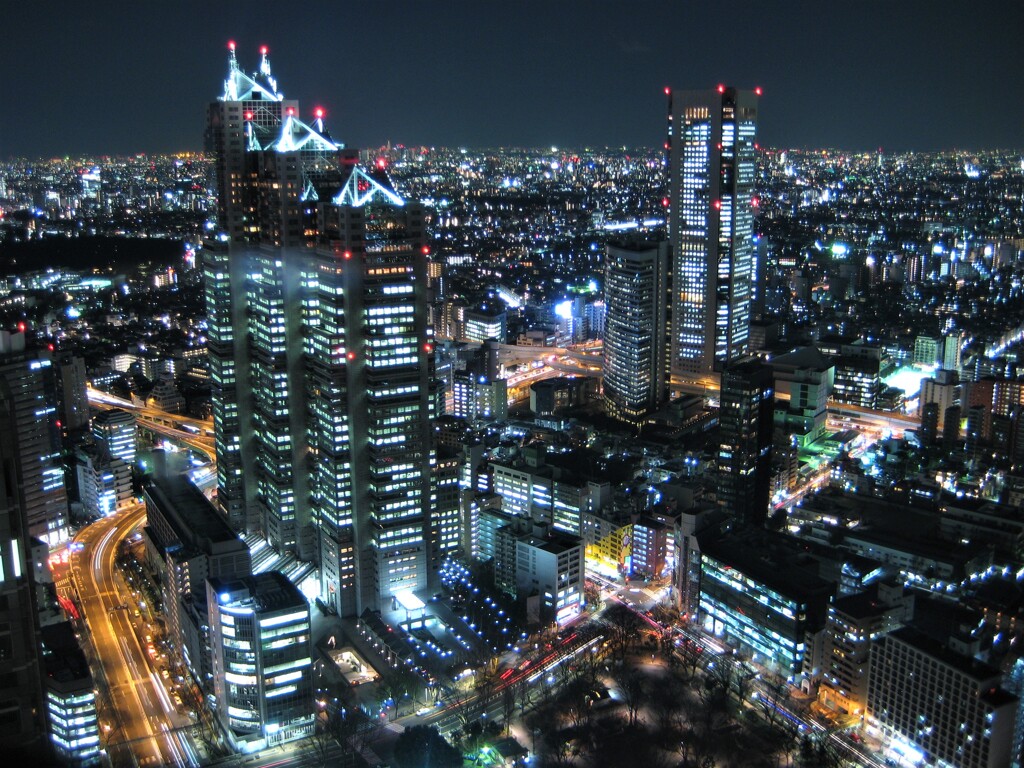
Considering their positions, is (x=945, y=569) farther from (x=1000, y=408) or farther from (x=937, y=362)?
(x=937, y=362)

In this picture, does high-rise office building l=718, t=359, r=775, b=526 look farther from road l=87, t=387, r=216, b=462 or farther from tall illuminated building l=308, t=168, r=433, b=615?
road l=87, t=387, r=216, b=462

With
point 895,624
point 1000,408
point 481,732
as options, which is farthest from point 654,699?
point 1000,408

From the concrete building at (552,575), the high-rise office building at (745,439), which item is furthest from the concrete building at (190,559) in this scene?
the high-rise office building at (745,439)

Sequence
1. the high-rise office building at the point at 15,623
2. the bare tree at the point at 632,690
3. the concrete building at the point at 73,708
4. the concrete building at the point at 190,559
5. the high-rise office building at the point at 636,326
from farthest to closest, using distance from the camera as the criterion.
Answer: the high-rise office building at the point at 636,326
the concrete building at the point at 190,559
the bare tree at the point at 632,690
the concrete building at the point at 73,708
the high-rise office building at the point at 15,623

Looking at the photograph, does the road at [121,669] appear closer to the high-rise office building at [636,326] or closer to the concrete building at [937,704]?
the concrete building at [937,704]

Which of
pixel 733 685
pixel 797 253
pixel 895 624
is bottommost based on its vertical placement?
pixel 733 685
